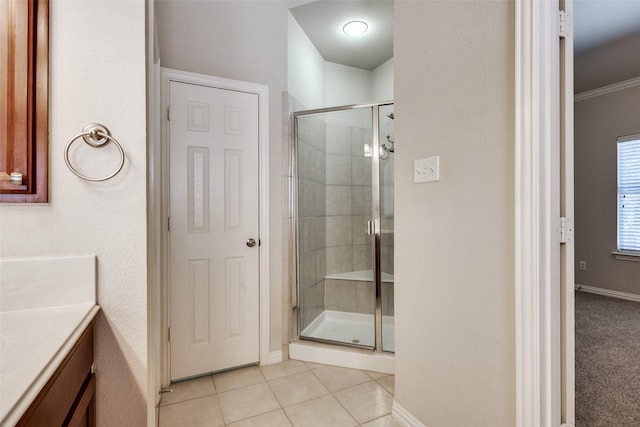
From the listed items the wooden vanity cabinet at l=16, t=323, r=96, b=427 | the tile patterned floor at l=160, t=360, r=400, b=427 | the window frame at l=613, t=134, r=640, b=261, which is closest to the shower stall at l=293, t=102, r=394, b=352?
the tile patterned floor at l=160, t=360, r=400, b=427

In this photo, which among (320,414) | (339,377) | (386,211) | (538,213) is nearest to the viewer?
(538,213)

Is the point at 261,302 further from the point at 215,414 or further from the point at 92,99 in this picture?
the point at 92,99

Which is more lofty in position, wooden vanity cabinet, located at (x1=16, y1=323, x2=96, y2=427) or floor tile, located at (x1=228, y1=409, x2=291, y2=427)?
wooden vanity cabinet, located at (x1=16, y1=323, x2=96, y2=427)

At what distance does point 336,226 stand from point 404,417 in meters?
1.72

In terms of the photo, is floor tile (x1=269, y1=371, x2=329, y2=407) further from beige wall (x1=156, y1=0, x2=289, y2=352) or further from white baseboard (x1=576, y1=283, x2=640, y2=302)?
white baseboard (x1=576, y1=283, x2=640, y2=302)

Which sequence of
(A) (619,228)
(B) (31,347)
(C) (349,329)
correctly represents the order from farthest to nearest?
(A) (619,228) → (C) (349,329) → (B) (31,347)

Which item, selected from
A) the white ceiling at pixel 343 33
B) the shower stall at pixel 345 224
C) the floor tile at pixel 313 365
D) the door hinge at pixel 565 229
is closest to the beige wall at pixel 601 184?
the white ceiling at pixel 343 33

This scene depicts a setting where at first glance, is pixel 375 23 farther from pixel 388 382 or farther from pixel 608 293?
pixel 608 293

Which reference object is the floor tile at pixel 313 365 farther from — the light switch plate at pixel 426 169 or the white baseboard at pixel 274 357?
the light switch plate at pixel 426 169

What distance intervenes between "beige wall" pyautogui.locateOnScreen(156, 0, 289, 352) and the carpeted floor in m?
2.00

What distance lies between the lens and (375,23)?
278 cm

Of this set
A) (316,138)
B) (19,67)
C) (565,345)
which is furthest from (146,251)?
(316,138)

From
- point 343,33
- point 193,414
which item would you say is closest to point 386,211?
point 343,33

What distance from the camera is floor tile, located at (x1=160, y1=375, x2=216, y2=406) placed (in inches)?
73.7
